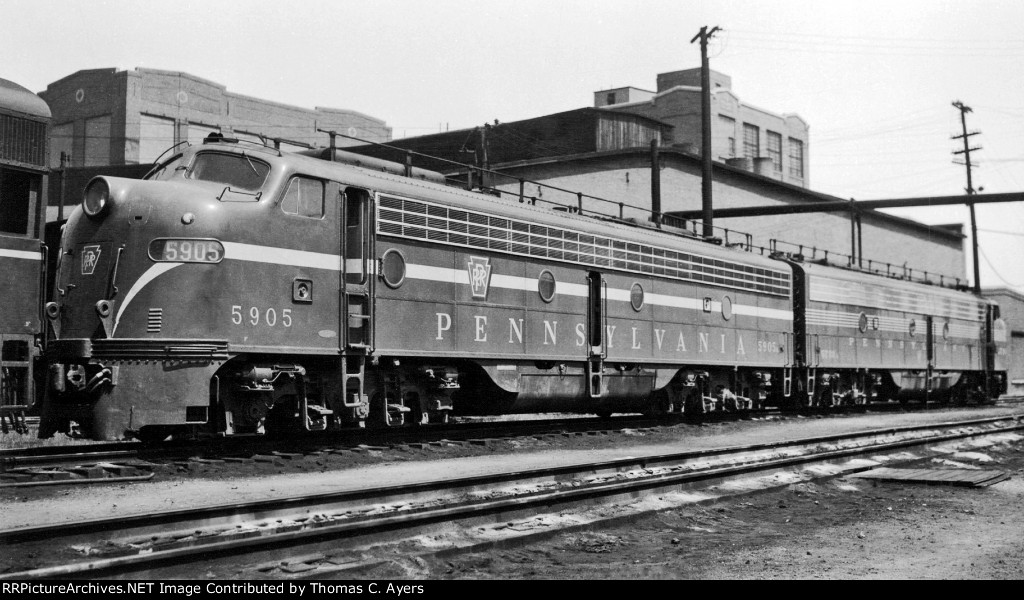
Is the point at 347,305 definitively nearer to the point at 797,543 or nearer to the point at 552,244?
the point at 552,244

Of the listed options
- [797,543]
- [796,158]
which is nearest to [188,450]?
[797,543]

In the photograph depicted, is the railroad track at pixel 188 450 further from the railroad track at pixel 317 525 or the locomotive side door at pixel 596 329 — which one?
the railroad track at pixel 317 525

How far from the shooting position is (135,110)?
2078 inches

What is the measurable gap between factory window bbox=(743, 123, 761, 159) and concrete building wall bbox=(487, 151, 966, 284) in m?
7.04

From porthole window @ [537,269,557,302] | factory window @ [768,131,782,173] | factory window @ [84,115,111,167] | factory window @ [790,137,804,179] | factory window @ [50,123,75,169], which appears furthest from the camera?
factory window @ [790,137,804,179]

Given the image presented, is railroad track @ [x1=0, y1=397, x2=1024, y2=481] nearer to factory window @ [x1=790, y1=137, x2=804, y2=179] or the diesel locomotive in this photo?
the diesel locomotive

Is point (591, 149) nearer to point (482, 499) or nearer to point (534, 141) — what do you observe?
point (534, 141)

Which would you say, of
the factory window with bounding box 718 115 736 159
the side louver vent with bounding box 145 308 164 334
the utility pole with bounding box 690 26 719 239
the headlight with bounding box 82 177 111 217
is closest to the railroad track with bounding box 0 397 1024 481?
the side louver vent with bounding box 145 308 164 334

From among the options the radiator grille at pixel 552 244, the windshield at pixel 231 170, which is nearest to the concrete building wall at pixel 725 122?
the radiator grille at pixel 552 244

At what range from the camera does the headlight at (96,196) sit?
12234mm

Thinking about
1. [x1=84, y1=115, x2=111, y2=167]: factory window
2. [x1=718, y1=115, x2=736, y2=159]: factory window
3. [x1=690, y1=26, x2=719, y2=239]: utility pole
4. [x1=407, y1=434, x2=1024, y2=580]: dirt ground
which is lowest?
[x1=407, y1=434, x2=1024, y2=580]: dirt ground

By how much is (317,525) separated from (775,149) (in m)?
64.4

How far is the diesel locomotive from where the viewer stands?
11773mm

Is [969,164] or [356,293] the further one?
[969,164]
